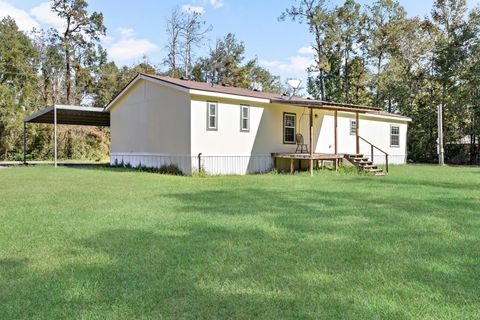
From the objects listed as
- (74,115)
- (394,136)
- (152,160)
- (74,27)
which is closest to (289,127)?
(152,160)

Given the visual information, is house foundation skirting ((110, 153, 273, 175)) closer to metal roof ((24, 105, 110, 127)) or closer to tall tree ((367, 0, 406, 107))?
metal roof ((24, 105, 110, 127))

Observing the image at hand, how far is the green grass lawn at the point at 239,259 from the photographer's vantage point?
269 cm

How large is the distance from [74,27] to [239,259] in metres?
31.8

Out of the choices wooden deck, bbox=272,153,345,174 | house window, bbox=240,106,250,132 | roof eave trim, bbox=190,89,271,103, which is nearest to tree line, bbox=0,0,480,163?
wooden deck, bbox=272,153,345,174

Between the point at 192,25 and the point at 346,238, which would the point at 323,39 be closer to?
the point at 192,25

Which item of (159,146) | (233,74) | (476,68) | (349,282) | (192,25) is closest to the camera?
(349,282)

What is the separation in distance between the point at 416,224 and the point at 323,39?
87.6ft

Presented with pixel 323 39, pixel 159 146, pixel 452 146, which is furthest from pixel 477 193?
pixel 323 39

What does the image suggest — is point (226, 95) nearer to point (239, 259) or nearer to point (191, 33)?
point (239, 259)

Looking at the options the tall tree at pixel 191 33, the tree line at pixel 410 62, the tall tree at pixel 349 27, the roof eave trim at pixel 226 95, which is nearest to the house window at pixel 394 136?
the tree line at pixel 410 62

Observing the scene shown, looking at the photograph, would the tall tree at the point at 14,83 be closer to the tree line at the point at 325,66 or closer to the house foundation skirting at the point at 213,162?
the tree line at the point at 325,66

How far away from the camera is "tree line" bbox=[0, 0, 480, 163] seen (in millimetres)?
24531

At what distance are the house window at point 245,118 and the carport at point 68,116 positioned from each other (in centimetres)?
777

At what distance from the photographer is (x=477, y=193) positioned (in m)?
8.49
